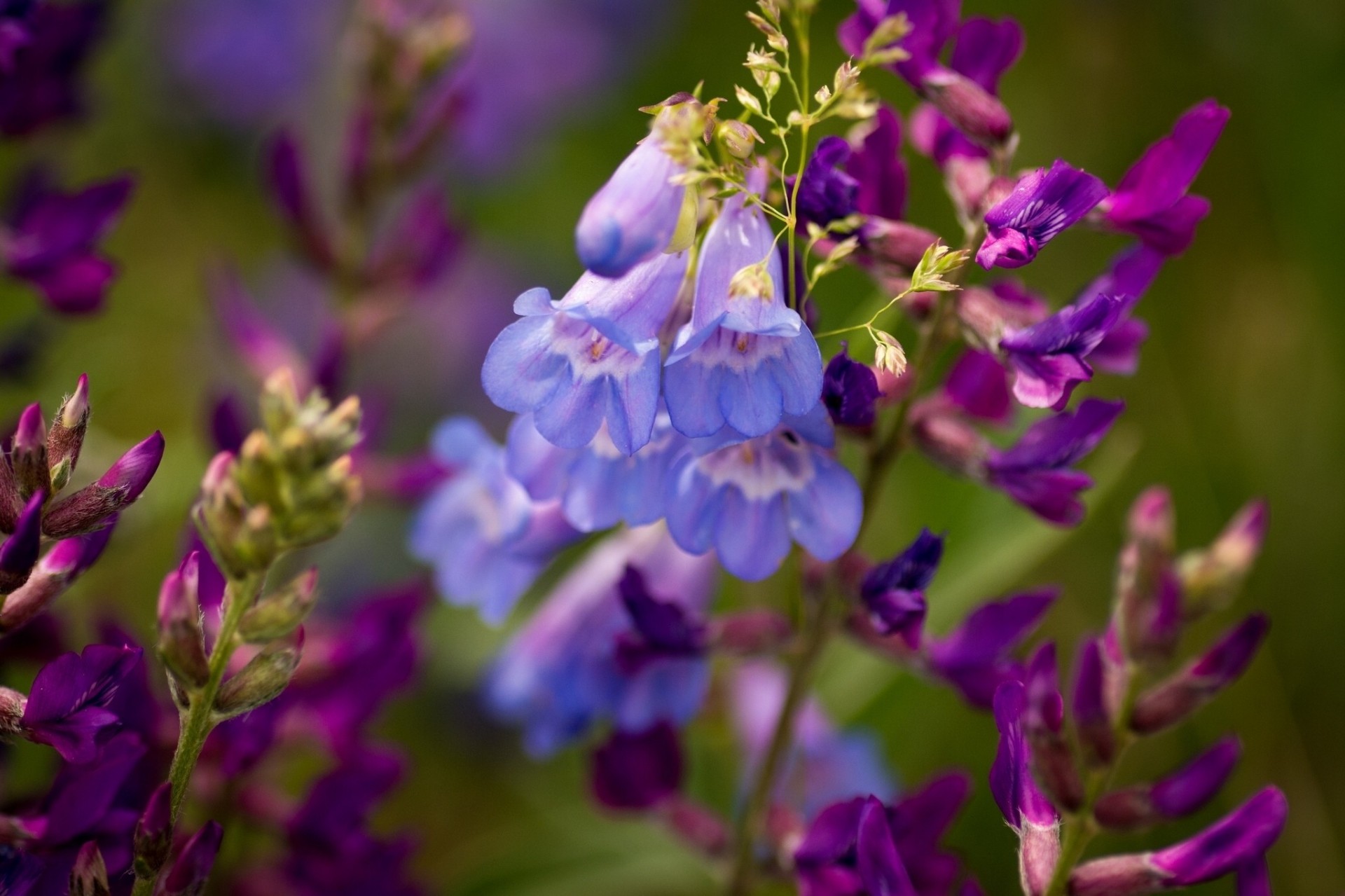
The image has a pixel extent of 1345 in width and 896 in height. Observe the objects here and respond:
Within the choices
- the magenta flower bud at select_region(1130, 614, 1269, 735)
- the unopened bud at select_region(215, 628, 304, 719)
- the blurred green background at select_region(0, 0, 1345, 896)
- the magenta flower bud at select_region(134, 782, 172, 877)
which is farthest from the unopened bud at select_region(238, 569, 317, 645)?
the blurred green background at select_region(0, 0, 1345, 896)

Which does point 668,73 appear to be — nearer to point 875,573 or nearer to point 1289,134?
point 1289,134

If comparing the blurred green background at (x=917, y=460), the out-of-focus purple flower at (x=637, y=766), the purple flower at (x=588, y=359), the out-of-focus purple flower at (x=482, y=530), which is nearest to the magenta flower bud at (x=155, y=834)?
the purple flower at (x=588, y=359)

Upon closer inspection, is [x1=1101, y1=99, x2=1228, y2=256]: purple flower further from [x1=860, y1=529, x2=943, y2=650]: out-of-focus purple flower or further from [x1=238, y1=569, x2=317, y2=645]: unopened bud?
[x1=238, y1=569, x2=317, y2=645]: unopened bud

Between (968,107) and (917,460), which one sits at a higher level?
(968,107)

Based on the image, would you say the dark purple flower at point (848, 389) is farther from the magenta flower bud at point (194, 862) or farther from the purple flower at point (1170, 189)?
the magenta flower bud at point (194, 862)

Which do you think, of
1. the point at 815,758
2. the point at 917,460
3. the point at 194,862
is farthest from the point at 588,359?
the point at 917,460

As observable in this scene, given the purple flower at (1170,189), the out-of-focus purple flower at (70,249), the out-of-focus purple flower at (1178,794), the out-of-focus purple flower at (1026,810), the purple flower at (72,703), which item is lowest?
the out-of-focus purple flower at (1178,794)

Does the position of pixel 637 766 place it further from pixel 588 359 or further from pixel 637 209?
pixel 637 209
